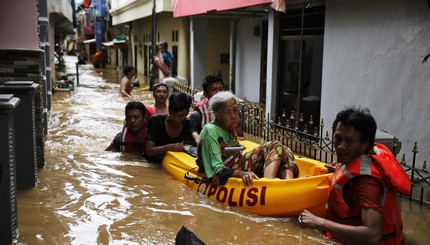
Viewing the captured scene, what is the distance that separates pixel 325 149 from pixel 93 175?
11.3ft

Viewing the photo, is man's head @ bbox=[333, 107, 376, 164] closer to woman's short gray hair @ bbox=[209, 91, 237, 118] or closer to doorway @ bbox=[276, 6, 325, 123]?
woman's short gray hair @ bbox=[209, 91, 237, 118]

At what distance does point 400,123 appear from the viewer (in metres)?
6.82

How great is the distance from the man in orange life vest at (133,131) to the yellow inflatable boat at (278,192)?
5.90 feet

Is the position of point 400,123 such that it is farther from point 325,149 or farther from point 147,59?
point 147,59

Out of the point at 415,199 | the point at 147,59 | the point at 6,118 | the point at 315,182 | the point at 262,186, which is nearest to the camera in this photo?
the point at 6,118

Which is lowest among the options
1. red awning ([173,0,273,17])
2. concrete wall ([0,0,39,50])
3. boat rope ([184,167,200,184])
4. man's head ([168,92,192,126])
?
boat rope ([184,167,200,184])

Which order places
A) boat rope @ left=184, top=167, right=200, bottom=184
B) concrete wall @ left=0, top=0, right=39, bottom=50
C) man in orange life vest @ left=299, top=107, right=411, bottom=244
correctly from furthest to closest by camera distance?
concrete wall @ left=0, top=0, right=39, bottom=50 < boat rope @ left=184, top=167, right=200, bottom=184 < man in orange life vest @ left=299, top=107, right=411, bottom=244

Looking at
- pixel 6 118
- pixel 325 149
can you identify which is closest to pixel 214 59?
pixel 325 149

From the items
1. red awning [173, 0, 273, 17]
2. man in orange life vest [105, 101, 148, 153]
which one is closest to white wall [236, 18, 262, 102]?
red awning [173, 0, 273, 17]

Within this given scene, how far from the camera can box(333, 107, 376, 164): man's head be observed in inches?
128

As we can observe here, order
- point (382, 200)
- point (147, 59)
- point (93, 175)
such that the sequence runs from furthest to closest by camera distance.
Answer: point (147, 59), point (93, 175), point (382, 200)

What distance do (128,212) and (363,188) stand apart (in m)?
2.69

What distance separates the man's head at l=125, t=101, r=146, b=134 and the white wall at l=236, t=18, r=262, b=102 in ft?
23.8

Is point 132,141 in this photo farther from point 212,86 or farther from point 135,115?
point 212,86
